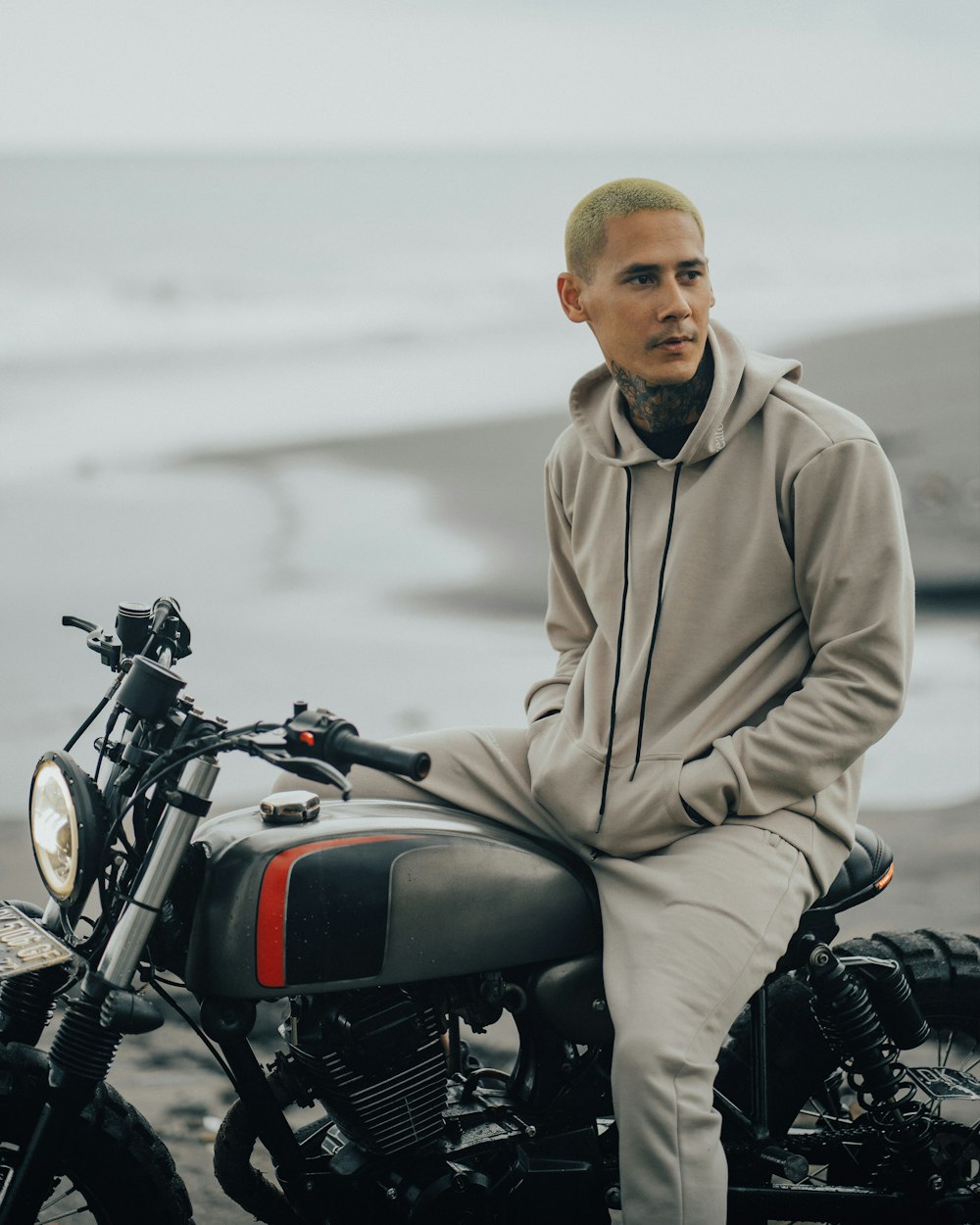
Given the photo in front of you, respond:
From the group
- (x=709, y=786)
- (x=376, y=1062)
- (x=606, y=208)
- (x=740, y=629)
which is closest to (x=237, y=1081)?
(x=376, y=1062)

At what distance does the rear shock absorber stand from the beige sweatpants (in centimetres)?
20

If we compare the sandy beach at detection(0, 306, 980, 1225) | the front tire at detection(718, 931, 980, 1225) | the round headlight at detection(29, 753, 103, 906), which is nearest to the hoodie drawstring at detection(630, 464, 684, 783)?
the front tire at detection(718, 931, 980, 1225)

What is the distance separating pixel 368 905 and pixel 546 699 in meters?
0.71

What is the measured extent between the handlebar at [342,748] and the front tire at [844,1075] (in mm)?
1052

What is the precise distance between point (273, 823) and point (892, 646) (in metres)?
0.99

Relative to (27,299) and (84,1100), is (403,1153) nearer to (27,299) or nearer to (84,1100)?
(84,1100)

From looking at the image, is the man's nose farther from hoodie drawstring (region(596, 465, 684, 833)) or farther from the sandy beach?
the sandy beach

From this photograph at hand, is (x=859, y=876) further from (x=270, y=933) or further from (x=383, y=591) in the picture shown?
(x=383, y=591)

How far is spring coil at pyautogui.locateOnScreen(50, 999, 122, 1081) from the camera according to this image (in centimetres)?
212

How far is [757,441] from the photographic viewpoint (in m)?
2.51

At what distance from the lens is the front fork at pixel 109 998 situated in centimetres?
211

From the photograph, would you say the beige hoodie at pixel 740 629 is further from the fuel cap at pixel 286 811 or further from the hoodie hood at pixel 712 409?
the fuel cap at pixel 286 811

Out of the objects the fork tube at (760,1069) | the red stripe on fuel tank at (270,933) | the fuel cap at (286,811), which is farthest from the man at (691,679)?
the red stripe on fuel tank at (270,933)

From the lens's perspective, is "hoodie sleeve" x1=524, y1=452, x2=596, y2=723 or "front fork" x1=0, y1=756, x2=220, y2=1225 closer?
"front fork" x1=0, y1=756, x2=220, y2=1225
